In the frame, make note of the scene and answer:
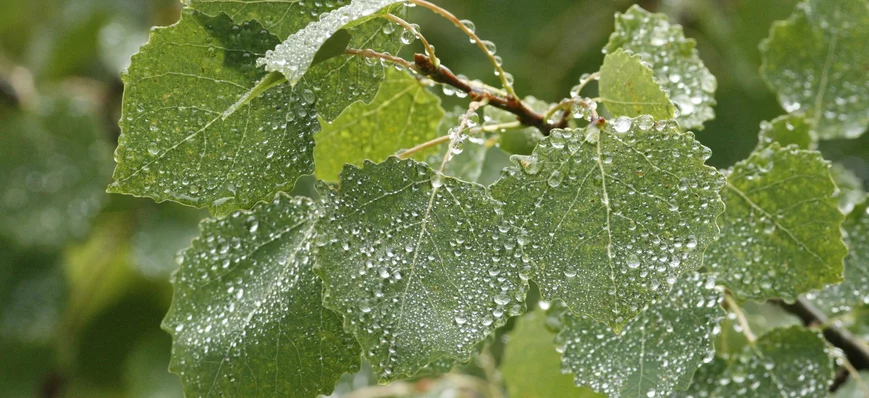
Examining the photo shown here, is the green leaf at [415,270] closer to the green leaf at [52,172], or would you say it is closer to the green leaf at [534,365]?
the green leaf at [534,365]

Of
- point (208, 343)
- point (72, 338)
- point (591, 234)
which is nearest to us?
A: point (591, 234)

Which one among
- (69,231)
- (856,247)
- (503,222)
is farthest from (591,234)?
(69,231)

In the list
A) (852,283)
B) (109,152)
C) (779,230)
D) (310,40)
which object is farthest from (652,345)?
(109,152)

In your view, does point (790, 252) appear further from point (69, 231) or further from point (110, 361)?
point (110, 361)

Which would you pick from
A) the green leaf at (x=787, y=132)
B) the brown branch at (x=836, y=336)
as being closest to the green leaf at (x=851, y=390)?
the brown branch at (x=836, y=336)

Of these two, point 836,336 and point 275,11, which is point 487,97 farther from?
point 836,336
